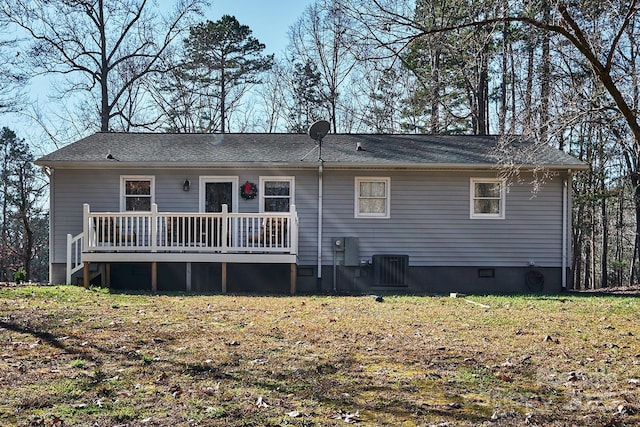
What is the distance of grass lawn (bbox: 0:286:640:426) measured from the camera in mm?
3844

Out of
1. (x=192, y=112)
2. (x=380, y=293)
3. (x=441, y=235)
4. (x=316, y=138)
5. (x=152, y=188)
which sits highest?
(x=192, y=112)

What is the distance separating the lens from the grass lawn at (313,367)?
3844 millimetres

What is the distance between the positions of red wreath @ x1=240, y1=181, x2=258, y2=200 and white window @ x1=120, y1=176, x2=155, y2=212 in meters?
2.15

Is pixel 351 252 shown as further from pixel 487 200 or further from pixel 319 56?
pixel 319 56

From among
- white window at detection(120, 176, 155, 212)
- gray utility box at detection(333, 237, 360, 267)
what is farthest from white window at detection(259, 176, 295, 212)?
white window at detection(120, 176, 155, 212)

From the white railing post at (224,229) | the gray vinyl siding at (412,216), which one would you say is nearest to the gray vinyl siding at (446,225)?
the gray vinyl siding at (412,216)

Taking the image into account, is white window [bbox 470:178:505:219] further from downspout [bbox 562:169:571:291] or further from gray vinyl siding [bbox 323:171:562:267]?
downspout [bbox 562:169:571:291]

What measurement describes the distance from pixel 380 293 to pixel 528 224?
156 inches

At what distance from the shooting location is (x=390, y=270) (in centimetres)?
1332

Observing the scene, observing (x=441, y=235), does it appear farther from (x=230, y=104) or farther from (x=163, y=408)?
(x=230, y=104)

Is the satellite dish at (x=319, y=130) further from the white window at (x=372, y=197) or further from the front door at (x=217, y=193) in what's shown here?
the front door at (x=217, y=193)

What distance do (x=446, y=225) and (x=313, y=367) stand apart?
8.95 metres

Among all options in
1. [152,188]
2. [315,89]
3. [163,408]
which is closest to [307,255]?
[152,188]

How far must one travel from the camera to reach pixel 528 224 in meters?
13.4
